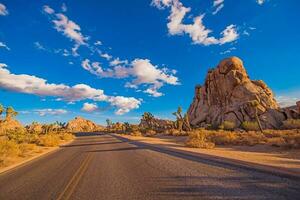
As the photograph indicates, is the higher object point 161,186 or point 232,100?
point 232,100

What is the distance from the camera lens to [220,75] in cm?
6488

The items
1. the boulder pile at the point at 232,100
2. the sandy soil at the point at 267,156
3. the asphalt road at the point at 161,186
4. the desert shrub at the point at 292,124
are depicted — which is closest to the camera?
the asphalt road at the point at 161,186

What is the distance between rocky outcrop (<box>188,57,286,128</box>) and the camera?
165ft

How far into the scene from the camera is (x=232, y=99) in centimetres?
5862

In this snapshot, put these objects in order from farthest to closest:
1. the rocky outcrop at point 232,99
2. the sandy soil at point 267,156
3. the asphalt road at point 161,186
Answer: the rocky outcrop at point 232,99, the sandy soil at point 267,156, the asphalt road at point 161,186

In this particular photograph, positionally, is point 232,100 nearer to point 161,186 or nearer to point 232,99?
point 232,99

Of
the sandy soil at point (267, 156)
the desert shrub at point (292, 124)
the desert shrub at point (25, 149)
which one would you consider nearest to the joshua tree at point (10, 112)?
the desert shrub at point (25, 149)

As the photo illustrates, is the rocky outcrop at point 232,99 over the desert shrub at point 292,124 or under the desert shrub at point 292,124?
over

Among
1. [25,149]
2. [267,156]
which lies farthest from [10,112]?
[267,156]

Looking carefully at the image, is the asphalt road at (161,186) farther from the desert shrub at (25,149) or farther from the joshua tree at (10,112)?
the joshua tree at (10,112)

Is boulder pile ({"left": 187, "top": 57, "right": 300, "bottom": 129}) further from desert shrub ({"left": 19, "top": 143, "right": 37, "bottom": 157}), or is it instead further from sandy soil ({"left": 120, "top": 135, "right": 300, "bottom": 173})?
desert shrub ({"left": 19, "top": 143, "right": 37, "bottom": 157})

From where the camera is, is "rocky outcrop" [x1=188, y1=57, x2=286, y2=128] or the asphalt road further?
"rocky outcrop" [x1=188, y1=57, x2=286, y2=128]

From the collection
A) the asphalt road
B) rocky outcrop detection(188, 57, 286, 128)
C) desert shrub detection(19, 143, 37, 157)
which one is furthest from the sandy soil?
rocky outcrop detection(188, 57, 286, 128)

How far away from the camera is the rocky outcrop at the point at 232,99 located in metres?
50.4
